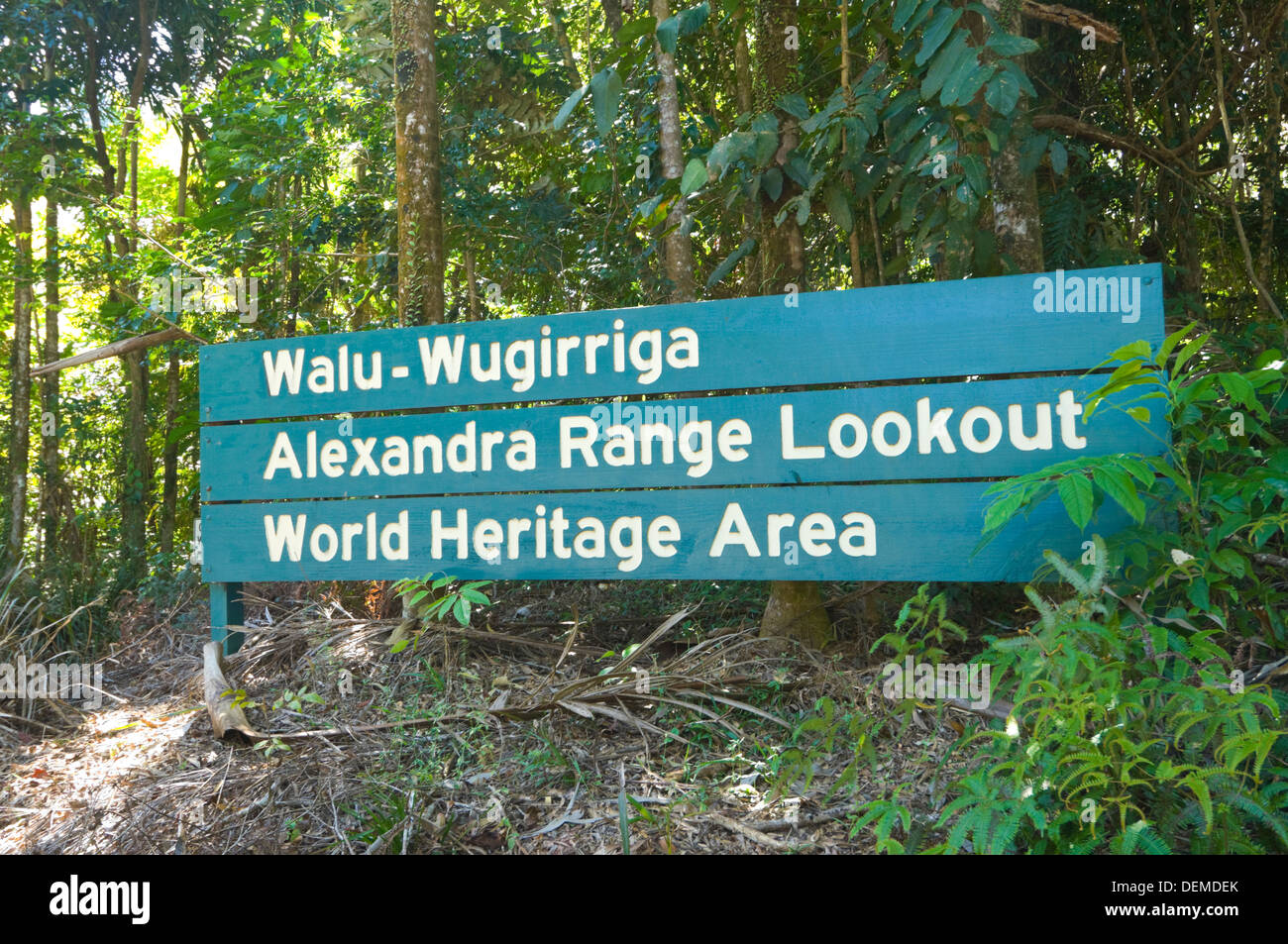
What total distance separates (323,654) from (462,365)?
4.15 ft

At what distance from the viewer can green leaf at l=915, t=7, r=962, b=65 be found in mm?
2959

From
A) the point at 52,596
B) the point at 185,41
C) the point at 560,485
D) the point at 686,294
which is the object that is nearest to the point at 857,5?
the point at 686,294

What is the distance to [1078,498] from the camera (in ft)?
7.51

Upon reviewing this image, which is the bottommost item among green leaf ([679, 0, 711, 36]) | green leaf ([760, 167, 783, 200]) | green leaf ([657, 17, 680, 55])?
green leaf ([760, 167, 783, 200])

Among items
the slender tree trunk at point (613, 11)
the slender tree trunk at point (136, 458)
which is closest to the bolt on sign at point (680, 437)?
the slender tree trunk at point (613, 11)

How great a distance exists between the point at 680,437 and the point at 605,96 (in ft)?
3.92

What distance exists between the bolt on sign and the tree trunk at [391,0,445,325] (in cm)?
59

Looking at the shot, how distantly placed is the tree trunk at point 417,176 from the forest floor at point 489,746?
4.46 ft

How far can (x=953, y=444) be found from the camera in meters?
2.90

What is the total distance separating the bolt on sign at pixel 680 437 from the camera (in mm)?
2838

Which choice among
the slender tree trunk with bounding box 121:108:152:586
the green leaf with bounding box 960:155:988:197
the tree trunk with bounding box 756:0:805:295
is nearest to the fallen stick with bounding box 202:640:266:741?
the tree trunk with bounding box 756:0:805:295

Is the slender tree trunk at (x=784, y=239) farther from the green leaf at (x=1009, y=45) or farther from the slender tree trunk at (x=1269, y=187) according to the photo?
the slender tree trunk at (x=1269, y=187)

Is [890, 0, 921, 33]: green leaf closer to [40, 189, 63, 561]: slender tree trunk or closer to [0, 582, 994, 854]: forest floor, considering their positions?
[0, 582, 994, 854]: forest floor
